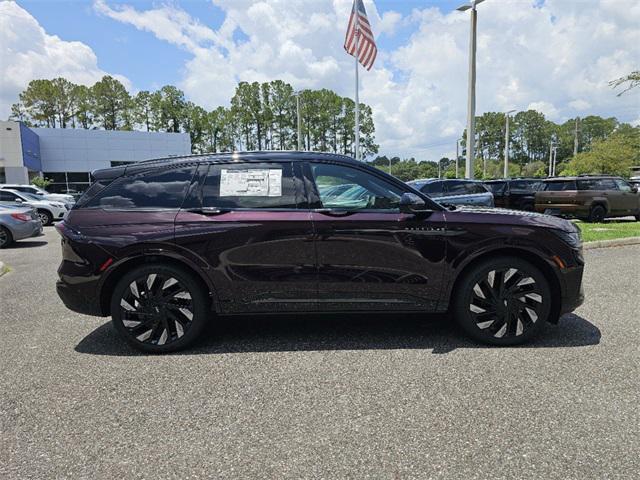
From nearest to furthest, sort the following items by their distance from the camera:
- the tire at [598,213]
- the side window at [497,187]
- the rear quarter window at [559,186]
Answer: the tire at [598,213], the rear quarter window at [559,186], the side window at [497,187]

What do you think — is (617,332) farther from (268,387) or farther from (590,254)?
(590,254)

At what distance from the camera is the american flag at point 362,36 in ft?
61.3

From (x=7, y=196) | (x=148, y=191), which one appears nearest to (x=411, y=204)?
(x=148, y=191)

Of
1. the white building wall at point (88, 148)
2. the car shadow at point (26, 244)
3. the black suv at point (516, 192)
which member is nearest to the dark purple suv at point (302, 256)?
the car shadow at point (26, 244)

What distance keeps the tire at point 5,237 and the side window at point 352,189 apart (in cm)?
1053

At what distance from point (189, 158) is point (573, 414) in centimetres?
362

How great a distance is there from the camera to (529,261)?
384 centimetres

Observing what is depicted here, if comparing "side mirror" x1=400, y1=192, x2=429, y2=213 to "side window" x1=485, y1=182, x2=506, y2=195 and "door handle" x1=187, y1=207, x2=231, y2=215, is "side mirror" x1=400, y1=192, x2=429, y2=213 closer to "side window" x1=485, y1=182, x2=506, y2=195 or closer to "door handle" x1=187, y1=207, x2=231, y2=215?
"door handle" x1=187, y1=207, x2=231, y2=215

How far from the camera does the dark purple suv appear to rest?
372 centimetres

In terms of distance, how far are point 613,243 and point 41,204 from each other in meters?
18.8

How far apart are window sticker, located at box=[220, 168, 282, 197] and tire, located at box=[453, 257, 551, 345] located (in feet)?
6.25

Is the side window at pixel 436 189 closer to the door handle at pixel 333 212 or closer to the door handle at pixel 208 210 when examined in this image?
the door handle at pixel 333 212

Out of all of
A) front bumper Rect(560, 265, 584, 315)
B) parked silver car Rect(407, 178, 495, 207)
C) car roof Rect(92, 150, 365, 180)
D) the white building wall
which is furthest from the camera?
the white building wall

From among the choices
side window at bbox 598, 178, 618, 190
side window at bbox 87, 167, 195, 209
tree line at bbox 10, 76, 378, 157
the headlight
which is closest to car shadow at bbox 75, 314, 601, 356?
the headlight
